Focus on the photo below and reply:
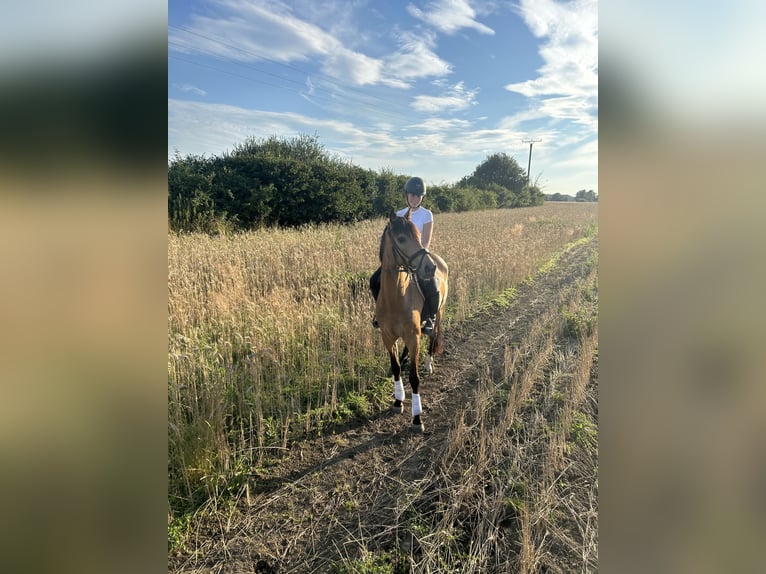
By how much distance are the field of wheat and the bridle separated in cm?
160

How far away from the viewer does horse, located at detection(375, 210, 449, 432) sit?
11.6 feet

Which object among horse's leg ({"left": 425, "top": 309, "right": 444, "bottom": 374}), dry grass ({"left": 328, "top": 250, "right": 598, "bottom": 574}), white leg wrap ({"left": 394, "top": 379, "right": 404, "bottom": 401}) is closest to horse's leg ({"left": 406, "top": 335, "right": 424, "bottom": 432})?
white leg wrap ({"left": 394, "top": 379, "right": 404, "bottom": 401})

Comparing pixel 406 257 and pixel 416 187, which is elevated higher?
pixel 416 187

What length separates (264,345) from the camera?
4570mm

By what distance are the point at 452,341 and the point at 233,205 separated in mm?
11162

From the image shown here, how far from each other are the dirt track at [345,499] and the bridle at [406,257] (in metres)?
1.47

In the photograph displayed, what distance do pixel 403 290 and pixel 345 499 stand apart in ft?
6.79

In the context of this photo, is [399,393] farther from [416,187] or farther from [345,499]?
[416,187]

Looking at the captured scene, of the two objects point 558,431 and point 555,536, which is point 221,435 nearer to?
point 555,536

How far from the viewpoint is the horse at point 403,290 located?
354 centimetres
